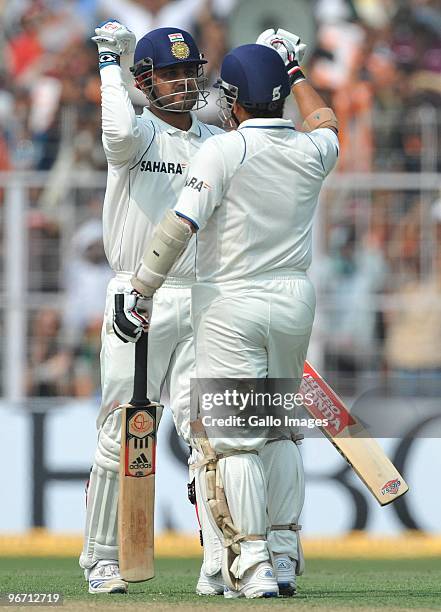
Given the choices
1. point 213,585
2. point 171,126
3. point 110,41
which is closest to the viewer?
point 213,585

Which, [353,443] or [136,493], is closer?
[136,493]

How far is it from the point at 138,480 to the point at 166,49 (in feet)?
5.84

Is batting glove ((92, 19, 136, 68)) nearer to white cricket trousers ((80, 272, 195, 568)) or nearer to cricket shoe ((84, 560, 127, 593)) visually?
white cricket trousers ((80, 272, 195, 568))

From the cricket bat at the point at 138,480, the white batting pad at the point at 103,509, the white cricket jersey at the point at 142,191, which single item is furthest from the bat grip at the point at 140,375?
the white cricket jersey at the point at 142,191

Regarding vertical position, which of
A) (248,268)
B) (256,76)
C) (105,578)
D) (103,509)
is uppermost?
(256,76)

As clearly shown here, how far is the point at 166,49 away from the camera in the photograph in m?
5.63

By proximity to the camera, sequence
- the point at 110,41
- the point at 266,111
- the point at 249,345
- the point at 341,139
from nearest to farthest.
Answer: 1. the point at 249,345
2. the point at 266,111
3. the point at 110,41
4. the point at 341,139

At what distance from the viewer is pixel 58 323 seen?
10.1 metres

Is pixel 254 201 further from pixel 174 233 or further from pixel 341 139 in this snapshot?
pixel 341 139

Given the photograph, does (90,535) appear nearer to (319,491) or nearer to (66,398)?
(319,491)

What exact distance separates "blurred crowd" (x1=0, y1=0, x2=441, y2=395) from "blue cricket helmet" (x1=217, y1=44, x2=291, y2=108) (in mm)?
4856

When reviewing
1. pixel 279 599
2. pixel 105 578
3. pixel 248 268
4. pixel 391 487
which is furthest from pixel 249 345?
pixel 105 578

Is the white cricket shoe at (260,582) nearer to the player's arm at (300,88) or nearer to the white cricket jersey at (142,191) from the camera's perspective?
the white cricket jersey at (142,191)

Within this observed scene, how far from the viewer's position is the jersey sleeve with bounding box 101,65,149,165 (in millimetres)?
5398
